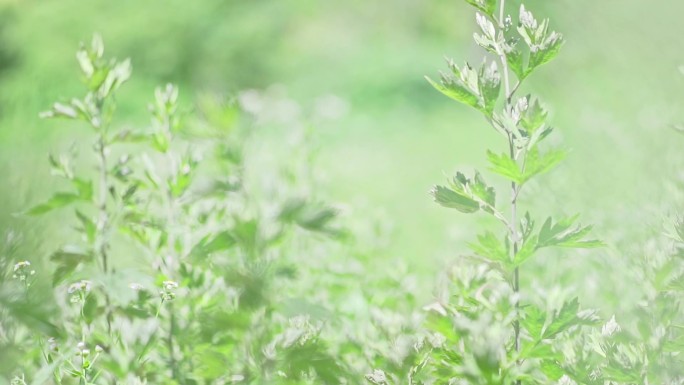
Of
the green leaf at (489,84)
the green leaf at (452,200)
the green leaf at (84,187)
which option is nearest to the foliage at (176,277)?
the green leaf at (84,187)

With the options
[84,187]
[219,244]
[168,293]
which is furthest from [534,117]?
[84,187]

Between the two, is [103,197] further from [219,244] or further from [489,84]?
[489,84]

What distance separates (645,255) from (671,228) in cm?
16

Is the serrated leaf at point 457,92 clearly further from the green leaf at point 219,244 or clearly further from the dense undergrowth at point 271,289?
the green leaf at point 219,244

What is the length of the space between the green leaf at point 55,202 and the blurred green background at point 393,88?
0.10 ft

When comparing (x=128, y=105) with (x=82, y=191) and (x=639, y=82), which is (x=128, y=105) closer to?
(x=639, y=82)

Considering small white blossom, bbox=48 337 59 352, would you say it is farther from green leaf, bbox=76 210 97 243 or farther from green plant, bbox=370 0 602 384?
green plant, bbox=370 0 602 384

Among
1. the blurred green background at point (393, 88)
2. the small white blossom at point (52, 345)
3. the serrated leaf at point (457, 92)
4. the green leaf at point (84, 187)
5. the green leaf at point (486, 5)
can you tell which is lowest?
the blurred green background at point (393, 88)

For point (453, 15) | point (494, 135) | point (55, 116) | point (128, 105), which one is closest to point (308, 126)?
point (55, 116)

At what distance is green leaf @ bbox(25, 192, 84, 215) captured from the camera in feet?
3.46

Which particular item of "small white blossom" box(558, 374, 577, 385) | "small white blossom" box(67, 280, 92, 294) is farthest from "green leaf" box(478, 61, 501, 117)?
"small white blossom" box(67, 280, 92, 294)

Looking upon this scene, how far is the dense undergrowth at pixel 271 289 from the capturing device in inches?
33.5

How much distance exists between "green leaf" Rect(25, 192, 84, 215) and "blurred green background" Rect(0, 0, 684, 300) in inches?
1.2

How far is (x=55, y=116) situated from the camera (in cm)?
115
